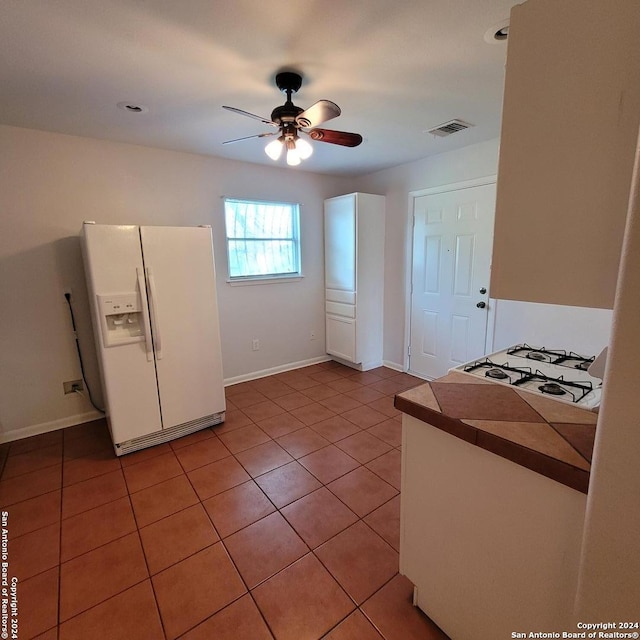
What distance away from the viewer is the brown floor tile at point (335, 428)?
9.10 feet

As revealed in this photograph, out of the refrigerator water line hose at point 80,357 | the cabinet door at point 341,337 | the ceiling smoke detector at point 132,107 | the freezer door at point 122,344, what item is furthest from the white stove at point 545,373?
the refrigerator water line hose at point 80,357

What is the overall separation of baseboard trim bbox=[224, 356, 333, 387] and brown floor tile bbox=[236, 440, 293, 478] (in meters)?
1.39

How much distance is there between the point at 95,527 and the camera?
1.88 metres

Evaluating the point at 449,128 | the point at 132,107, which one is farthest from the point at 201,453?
the point at 449,128

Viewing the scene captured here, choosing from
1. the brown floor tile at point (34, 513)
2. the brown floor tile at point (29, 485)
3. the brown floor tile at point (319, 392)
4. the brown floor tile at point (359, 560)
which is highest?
the brown floor tile at point (319, 392)

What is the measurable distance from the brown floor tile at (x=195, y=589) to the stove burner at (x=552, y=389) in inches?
62.2

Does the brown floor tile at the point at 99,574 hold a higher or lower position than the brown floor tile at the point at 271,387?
lower

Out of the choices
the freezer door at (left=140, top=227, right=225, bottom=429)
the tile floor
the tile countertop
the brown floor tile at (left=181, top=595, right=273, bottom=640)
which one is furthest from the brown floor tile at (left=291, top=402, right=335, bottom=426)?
the tile countertop

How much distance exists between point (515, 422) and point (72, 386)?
3.46 meters

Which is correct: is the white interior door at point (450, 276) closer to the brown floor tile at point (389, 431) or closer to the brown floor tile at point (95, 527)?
the brown floor tile at point (389, 431)

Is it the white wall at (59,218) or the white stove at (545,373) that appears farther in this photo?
the white wall at (59,218)

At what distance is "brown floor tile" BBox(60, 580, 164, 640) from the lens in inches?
52.6

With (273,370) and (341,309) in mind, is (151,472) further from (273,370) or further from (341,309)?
(341,309)

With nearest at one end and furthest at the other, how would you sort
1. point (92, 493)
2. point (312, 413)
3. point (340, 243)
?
point (92, 493) < point (312, 413) < point (340, 243)
